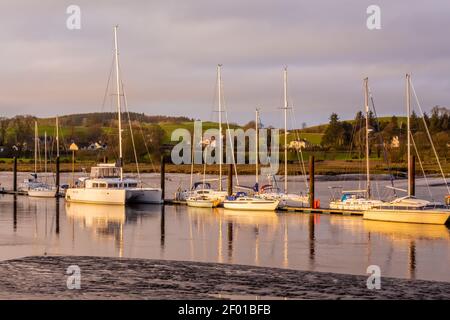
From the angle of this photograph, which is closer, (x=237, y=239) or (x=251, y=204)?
(x=237, y=239)

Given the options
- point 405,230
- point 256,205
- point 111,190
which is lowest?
point 405,230

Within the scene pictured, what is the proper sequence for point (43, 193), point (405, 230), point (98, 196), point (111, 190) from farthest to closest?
point (43, 193) < point (98, 196) < point (111, 190) < point (405, 230)

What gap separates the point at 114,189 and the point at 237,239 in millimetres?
27827

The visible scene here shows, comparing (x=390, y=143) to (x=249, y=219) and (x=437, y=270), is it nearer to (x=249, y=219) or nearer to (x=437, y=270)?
(x=249, y=219)

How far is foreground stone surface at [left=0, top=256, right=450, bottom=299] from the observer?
2253 centimetres

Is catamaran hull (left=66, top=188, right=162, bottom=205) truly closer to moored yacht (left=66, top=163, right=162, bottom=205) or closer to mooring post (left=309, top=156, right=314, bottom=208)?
moored yacht (left=66, top=163, right=162, bottom=205)

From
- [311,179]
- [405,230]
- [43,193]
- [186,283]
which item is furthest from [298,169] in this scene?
[186,283]

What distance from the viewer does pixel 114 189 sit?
2589 inches

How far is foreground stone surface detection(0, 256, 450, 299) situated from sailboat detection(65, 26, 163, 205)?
36.1 meters

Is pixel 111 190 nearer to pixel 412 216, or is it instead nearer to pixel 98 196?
pixel 98 196

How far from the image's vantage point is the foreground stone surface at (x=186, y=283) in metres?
22.5

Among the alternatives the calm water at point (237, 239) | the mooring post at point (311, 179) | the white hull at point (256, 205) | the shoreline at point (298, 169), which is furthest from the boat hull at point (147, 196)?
the shoreline at point (298, 169)

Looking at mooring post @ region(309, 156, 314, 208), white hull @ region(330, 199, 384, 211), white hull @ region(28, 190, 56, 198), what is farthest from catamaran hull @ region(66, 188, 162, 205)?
white hull @ region(330, 199, 384, 211)
